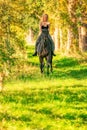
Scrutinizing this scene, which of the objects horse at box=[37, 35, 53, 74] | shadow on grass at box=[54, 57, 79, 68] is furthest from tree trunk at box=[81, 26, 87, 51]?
horse at box=[37, 35, 53, 74]

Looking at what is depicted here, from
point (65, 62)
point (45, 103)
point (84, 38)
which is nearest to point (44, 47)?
point (65, 62)

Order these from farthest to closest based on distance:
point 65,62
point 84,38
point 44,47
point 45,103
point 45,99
A: point 84,38, point 65,62, point 44,47, point 45,99, point 45,103

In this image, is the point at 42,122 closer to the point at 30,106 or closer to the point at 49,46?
the point at 30,106

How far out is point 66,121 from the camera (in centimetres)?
1362

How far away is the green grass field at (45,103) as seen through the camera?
13.2 metres

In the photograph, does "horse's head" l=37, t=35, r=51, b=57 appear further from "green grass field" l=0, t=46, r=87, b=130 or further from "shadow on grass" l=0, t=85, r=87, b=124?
"shadow on grass" l=0, t=85, r=87, b=124

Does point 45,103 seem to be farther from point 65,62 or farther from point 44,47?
point 65,62

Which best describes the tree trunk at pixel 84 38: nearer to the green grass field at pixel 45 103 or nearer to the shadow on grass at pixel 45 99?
the green grass field at pixel 45 103

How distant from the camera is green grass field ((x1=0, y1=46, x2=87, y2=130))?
43.4ft

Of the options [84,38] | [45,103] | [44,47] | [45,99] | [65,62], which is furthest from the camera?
[84,38]

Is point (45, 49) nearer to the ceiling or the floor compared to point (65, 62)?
nearer to the ceiling

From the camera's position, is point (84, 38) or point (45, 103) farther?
point (84, 38)

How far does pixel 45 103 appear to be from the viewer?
54.5ft

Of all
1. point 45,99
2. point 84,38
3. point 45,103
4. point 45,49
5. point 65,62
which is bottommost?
point 84,38
